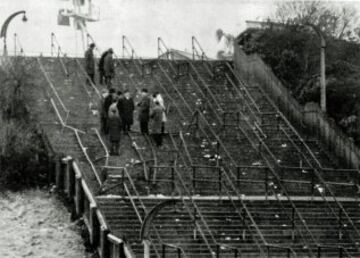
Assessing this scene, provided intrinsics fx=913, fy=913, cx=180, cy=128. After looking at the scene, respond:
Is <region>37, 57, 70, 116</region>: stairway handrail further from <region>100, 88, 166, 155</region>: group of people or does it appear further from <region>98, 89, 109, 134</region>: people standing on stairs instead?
<region>100, 88, 166, 155</region>: group of people

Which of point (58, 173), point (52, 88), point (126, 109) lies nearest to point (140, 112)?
point (126, 109)

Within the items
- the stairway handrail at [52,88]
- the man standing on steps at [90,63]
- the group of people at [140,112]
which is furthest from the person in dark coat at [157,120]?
the man standing on steps at [90,63]

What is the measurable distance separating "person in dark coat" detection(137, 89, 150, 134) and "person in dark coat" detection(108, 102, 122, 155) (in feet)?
4.91

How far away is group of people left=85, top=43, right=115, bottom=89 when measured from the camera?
32.5 m

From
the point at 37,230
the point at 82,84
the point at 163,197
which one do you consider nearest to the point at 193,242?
the point at 163,197

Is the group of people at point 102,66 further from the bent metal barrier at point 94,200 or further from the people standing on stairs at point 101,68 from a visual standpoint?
the bent metal barrier at point 94,200

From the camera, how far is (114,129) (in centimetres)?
2602

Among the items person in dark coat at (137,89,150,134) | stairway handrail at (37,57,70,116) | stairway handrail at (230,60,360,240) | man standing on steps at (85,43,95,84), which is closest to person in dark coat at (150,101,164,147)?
person in dark coat at (137,89,150,134)

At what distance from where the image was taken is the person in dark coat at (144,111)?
27.8 m

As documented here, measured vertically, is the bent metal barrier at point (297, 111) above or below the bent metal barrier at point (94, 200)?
above

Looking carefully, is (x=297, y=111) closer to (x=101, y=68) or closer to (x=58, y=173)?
(x=101, y=68)

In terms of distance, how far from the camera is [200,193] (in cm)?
2488

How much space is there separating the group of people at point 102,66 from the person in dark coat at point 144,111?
15.6 ft

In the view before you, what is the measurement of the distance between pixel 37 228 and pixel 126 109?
5832 mm
